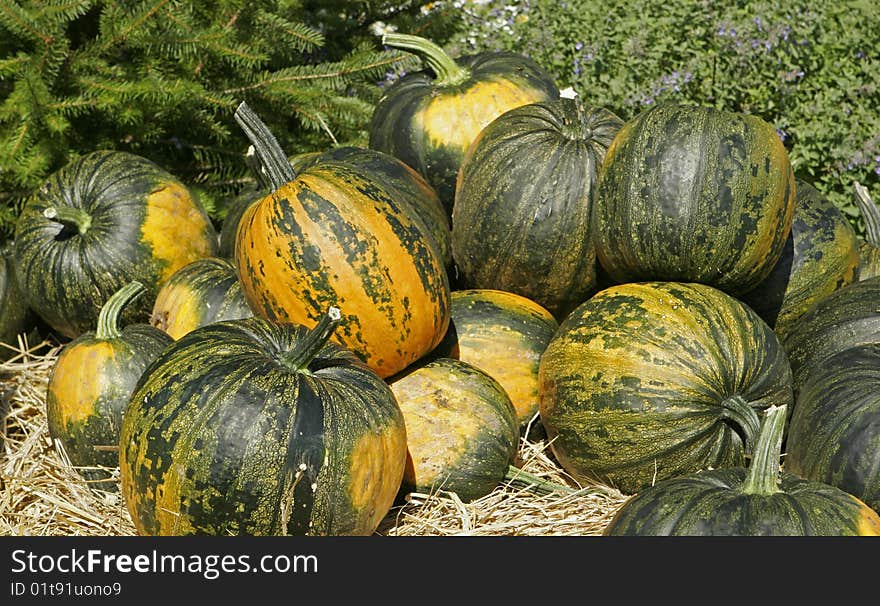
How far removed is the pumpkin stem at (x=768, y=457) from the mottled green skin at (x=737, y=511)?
0.02 meters

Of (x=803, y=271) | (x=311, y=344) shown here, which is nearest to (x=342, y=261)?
(x=311, y=344)

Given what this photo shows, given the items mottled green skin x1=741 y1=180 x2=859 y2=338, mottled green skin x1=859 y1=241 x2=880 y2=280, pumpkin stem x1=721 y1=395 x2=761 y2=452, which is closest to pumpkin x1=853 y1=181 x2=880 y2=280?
mottled green skin x1=859 y1=241 x2=880 y2=280

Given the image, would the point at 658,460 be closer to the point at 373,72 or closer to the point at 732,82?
the point at 373,72

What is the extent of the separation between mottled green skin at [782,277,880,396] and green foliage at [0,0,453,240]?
252 cm

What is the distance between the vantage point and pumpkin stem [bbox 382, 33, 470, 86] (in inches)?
176

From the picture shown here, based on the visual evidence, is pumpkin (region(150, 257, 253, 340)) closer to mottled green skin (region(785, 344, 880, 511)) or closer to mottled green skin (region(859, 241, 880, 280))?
mottled green skin (region(785, 344, 880, 511))

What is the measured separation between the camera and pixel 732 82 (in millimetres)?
6086

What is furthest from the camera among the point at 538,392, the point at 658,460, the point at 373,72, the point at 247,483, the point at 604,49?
the point at 604,49

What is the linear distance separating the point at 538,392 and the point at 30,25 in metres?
2.88

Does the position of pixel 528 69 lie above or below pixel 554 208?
above

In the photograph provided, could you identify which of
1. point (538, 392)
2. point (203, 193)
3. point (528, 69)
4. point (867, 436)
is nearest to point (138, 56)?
point (203, 193)

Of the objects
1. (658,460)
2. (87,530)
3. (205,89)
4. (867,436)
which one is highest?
(205,89)

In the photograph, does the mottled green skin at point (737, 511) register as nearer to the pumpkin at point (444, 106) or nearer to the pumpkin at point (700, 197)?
the pumpkin at point (700, 197)

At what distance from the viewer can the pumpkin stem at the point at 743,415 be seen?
3.00 metres
